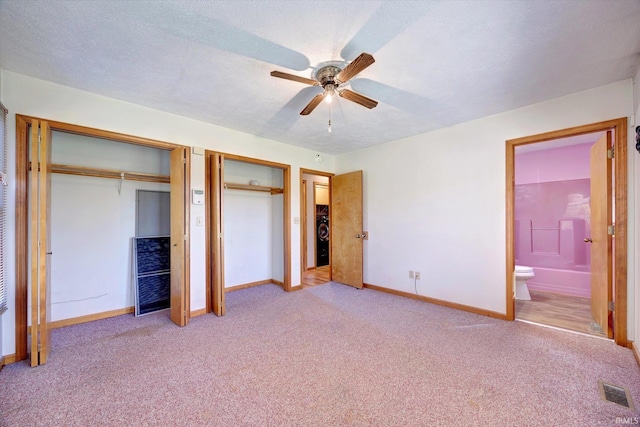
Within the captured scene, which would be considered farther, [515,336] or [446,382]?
[515,336]

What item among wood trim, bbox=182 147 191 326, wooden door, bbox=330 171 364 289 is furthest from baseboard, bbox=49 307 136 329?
wooden door, bbox=330 171 364 289

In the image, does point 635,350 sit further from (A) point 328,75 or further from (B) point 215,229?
(B) point 215,229

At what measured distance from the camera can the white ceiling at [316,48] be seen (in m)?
1.52

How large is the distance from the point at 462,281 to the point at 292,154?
10.5 ft

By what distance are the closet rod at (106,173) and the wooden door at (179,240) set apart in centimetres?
51

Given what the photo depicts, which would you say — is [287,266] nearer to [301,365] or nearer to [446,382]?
[301,365]

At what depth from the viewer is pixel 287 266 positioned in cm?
426

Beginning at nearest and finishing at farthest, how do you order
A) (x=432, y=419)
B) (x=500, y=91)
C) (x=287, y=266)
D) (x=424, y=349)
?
(x=432, y=419)
(x=424, y=349)
(x=500, y=91)
(x=287, y=266)

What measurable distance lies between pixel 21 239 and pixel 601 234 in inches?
219

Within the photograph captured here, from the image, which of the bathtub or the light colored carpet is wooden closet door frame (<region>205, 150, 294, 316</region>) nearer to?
the light colored carpet

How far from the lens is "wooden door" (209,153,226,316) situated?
316cm

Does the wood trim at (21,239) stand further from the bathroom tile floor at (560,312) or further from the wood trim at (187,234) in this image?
the bathroom tile floor at (560,312)

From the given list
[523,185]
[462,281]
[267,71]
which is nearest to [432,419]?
[462,281]

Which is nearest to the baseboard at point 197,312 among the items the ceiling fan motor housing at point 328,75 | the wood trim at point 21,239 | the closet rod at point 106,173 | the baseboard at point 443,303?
the wood trim at point 21,239
